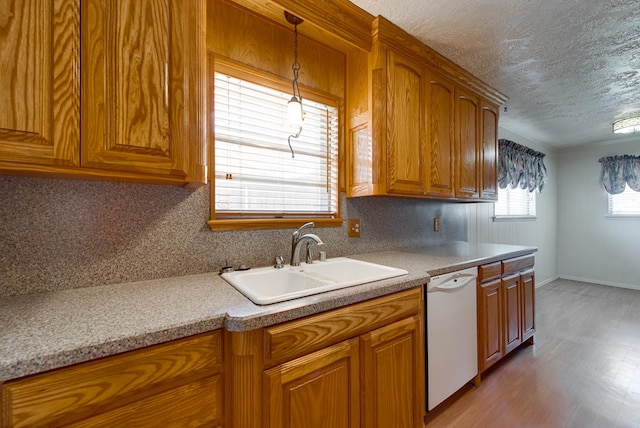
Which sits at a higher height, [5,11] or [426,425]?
[5,11]

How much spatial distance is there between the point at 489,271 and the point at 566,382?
3.16 feet

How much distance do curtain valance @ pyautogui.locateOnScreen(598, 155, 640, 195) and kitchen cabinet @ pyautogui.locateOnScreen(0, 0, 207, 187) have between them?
5.87 metres

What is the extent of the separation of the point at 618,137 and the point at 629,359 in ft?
11.7

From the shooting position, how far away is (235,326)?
855mm

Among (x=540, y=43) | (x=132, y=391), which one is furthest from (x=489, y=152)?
(x=132, y=391)

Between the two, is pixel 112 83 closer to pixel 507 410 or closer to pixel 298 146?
pixel 298 146

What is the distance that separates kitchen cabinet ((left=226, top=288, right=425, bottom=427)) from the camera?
0.90 meters

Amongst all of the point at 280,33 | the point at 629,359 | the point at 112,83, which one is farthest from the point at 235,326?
the point at 629,359

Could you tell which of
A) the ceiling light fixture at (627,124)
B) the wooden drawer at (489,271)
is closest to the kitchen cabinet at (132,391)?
the wooden drawer at (489,271)

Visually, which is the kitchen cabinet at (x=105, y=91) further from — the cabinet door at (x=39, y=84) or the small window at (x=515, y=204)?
the small window at (x=515, y=204)

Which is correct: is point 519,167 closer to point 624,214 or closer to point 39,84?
point 624,214

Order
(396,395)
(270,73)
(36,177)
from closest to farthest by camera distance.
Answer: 1. (36,177)
2. (396,395)
3. (270,73)

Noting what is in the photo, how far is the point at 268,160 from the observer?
163 centimetres

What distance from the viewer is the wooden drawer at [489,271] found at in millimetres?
1889
